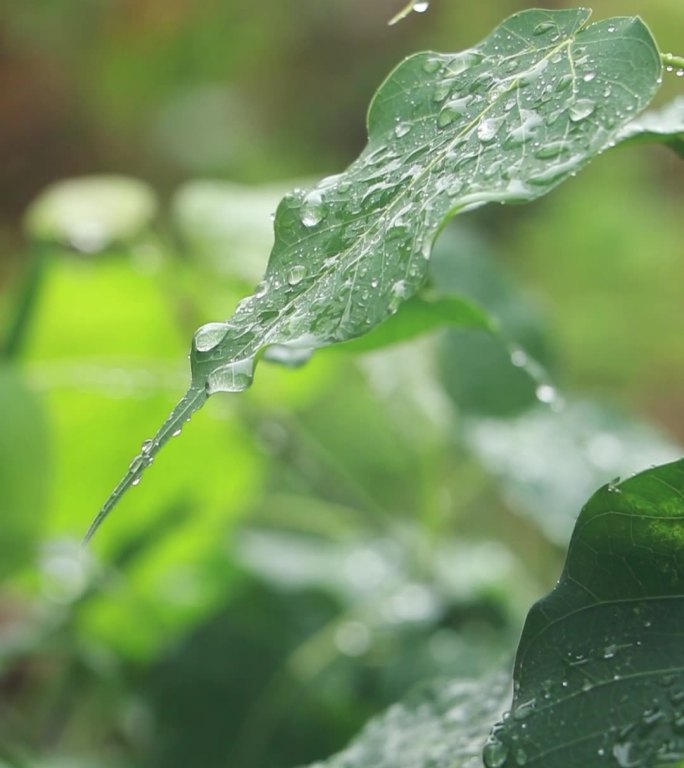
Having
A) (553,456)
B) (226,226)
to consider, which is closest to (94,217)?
(226,226)

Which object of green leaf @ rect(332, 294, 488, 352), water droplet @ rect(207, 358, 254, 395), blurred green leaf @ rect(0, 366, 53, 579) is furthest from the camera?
blurred green leaf @ rect(0, 366, 53, 579)

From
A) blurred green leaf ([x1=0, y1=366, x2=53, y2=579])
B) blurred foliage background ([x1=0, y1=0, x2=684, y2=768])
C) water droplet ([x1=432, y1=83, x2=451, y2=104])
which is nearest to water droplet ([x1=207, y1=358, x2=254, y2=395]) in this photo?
water droplet ([x1=432, y1=83, x2=451, y2=104])

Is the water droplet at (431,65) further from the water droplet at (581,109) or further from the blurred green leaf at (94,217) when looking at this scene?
the blurred green leaf at (94,217)

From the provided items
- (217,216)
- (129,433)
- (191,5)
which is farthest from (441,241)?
(191,5)

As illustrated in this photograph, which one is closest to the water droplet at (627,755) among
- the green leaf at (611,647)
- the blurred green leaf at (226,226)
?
the green leaf at (611,647)

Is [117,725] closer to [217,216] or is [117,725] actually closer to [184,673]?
[184,673]

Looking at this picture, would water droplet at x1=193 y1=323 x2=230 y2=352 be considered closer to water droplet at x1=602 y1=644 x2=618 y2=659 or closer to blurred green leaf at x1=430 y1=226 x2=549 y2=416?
water droplet at x1=602 y1=644 x2=618 y2=659
